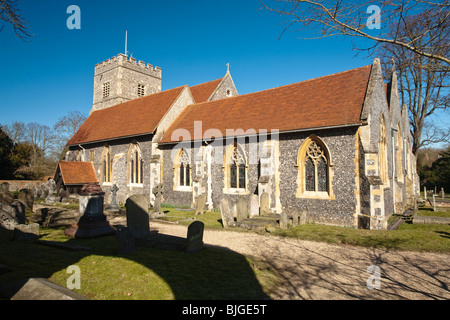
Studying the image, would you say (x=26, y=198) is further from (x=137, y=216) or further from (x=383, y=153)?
(x=383, y=153)

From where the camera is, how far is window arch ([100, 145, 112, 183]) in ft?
70.6

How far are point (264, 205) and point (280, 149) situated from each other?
2.82 m

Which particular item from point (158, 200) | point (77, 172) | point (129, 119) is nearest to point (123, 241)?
point (158, 200)

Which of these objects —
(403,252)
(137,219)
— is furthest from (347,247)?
(137,219)

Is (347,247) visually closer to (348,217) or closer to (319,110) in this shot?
(348,217)

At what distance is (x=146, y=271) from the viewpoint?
578cm

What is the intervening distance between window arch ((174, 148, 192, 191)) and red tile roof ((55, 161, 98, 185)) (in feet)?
26.6

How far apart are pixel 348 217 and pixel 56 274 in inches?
406

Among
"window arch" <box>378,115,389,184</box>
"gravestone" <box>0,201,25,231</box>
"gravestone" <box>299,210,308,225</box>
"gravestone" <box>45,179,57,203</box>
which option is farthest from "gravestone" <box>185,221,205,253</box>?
"gravestone" <box>45,179,57,203</box>

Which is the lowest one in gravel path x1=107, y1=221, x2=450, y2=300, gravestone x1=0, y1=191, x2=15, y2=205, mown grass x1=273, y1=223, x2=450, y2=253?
gravel path x1=107, y1=221, x2=450, y2=300

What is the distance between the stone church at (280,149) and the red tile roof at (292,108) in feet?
0.19

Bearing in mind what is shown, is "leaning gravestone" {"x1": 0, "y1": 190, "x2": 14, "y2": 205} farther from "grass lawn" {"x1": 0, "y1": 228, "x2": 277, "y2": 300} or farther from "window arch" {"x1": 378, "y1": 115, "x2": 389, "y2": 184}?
"window arch" {"x1": 378, "y1": 115, "x2": 389, "y2": 184}

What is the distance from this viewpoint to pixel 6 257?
655cm

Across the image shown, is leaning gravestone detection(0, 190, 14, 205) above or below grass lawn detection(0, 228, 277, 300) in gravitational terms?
above
